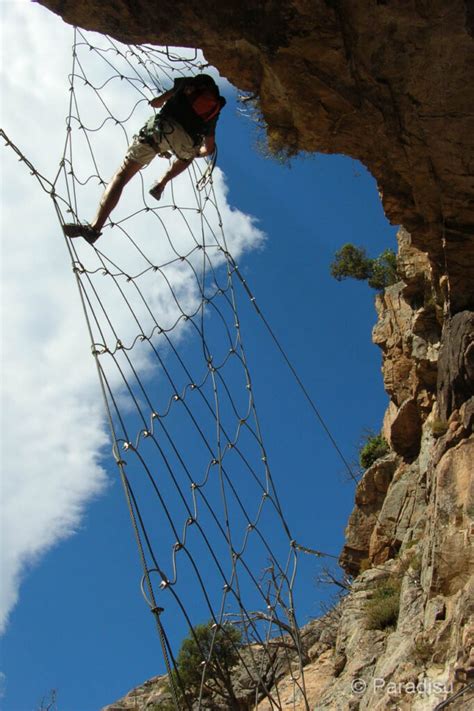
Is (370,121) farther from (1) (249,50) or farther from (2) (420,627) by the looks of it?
(2) (420,627)

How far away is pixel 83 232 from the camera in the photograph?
713 cm

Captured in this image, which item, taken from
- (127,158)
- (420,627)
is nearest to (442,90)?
(127,158)

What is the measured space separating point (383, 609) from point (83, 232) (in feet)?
19.7

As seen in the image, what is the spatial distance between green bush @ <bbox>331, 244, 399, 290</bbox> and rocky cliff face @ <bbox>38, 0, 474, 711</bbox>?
8480 mm

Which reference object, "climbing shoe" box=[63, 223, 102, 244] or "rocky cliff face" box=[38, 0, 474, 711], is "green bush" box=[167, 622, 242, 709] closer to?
"rocky cliff face" box=[38, 0, 474, 711]

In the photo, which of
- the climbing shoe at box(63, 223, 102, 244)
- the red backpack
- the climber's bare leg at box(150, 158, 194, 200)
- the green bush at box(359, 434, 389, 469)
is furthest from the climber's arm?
the green bush at box(359, 434, 389, 469)

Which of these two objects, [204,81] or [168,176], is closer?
[204,81]

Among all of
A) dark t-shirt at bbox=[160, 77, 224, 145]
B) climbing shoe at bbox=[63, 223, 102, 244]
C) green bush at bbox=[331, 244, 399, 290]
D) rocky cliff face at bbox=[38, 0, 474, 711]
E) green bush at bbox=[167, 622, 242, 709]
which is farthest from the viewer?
green bush at bbox=[331, 244, 399, 290]

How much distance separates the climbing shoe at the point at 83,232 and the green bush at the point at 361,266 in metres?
11.9

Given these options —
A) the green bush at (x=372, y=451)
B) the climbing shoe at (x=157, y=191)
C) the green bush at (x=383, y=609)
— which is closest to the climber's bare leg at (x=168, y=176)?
the climbing shoe at (x=157, y=191)

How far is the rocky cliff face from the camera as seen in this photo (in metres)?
5.57

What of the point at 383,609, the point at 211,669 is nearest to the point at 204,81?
the point at 383,609

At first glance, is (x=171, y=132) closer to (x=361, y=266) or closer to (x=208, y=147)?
(x=208, y=147)

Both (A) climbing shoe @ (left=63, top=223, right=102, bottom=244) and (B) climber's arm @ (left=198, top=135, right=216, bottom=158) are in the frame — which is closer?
(A) climbing shoe @ (left=63, top=223, right=102, bottom=244)
